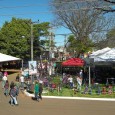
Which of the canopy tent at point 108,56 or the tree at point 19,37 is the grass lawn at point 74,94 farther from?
the tree at point 19,37

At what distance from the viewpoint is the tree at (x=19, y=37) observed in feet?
212

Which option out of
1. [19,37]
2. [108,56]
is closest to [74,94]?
[108,56]

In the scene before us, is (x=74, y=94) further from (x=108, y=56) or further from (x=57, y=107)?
(x=108, y=56)

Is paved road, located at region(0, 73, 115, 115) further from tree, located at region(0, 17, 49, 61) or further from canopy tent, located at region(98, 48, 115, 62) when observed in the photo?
tree, located at region(0, 17, 49, 61)

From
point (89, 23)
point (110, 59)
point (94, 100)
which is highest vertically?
point (89, 23)

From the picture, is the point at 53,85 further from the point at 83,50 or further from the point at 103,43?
the point at 103,43

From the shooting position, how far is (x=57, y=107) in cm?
2089

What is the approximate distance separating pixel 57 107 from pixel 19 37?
4566cm

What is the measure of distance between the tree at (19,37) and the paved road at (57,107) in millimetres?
40659

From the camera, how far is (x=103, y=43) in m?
60.7

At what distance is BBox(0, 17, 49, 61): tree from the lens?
6455 cm

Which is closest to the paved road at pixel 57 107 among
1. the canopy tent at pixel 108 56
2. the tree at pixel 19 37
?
the canopy tent at pixel 108 56

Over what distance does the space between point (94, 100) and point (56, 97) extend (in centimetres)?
278

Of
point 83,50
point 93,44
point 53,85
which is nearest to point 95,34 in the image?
point 93,44
